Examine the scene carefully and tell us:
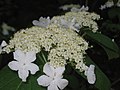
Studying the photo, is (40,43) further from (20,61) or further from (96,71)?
(96,71)

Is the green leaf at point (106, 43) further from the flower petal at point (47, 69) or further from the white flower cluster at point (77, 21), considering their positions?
the flower petal at point (47, 69)

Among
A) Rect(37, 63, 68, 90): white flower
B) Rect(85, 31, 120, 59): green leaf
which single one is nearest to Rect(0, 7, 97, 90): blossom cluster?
Rect(37, 63, 68, 90): white flower

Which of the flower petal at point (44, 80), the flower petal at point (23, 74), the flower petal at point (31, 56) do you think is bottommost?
the flower petal at point (44, 80)

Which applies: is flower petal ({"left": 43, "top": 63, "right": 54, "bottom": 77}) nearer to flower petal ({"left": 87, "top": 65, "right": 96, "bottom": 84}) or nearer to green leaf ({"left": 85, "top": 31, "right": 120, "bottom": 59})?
flower petal ({"left": 87, "top": 65, "right": 96, "bottom": 84})

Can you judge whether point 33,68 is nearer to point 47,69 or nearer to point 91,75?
point 47,69

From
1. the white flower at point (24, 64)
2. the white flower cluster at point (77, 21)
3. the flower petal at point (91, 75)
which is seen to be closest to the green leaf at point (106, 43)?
the white flower cluster at point (77, 21)

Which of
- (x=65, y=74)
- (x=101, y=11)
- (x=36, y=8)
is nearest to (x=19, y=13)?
(x=36, y=8)

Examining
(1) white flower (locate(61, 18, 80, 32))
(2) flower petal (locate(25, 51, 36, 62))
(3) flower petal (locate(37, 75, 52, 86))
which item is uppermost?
(1) white flower (locate(61, 18, 80, 32))
